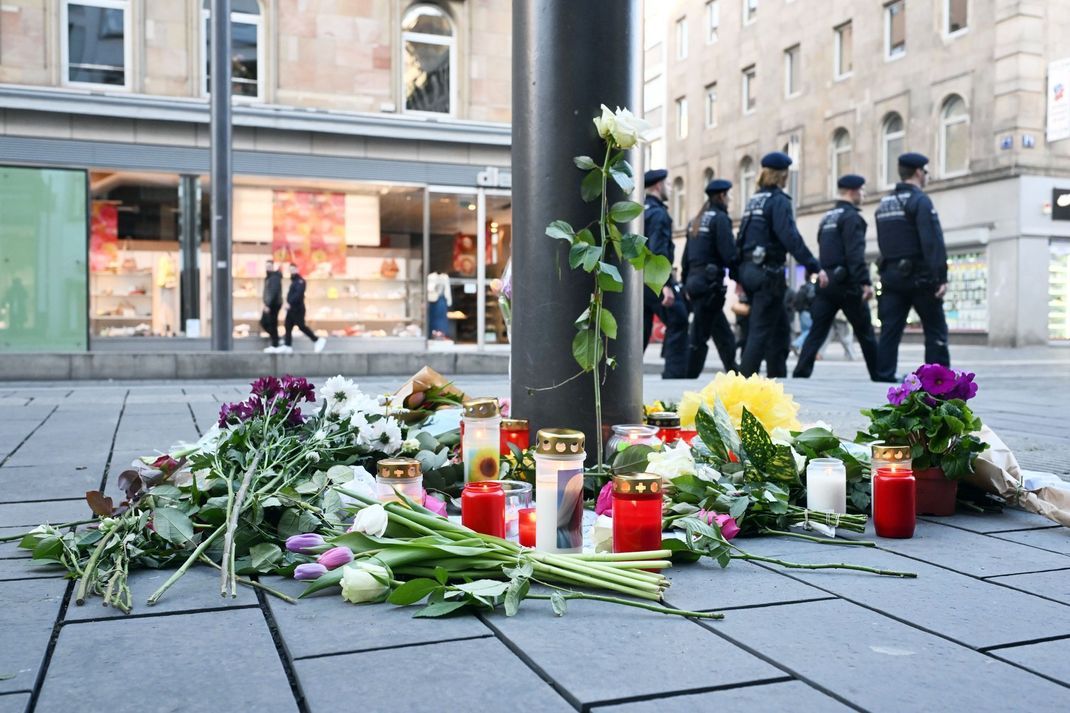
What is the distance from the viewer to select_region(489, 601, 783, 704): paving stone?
1.79 m

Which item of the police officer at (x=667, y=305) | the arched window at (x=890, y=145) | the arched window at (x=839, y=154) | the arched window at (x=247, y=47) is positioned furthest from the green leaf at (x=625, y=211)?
the arched window at (x=839, y=154)

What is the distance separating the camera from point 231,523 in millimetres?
2508

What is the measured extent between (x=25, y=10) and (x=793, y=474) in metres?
17.1

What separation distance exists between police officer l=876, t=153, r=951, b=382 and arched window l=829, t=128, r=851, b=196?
22183mm

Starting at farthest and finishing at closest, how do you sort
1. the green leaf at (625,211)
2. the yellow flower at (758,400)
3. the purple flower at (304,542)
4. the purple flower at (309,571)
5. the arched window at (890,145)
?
the arched window at (890,145) < the yellow flower at (758,400) < the green leaf at (625,211) < the purple flower at (304,542) < the purple flower at (309,571)

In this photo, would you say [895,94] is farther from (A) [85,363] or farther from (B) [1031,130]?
(A) [85,363]

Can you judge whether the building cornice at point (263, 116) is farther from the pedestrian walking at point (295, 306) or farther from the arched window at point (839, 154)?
the arched window at point (839, 154)

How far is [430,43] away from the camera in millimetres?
19109

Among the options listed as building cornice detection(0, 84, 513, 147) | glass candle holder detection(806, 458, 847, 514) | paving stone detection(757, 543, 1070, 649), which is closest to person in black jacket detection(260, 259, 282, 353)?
building cornice detection(0, 84, 513, 147)

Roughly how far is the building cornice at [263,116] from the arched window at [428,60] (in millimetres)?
490

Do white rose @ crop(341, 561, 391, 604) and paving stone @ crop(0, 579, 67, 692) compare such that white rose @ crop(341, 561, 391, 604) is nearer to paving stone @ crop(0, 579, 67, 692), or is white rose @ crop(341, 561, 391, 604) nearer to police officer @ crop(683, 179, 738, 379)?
paving stone @ crop(0, 579, 67, 692)

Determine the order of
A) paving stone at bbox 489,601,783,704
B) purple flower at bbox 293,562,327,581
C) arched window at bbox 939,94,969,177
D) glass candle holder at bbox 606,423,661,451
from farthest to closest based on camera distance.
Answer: arched window at bbox 939,94,969,177 → glass candle holder at bbox 606,423,661,451 → purple flower at bbox 293,562,327,581 → paving stone at bbox 489,601,783,704

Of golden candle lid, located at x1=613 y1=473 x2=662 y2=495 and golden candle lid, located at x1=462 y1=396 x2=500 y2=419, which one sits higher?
golden candle lid, located at x1=462 y1=396 x2=500 y2=419

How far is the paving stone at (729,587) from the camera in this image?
2.32 m
